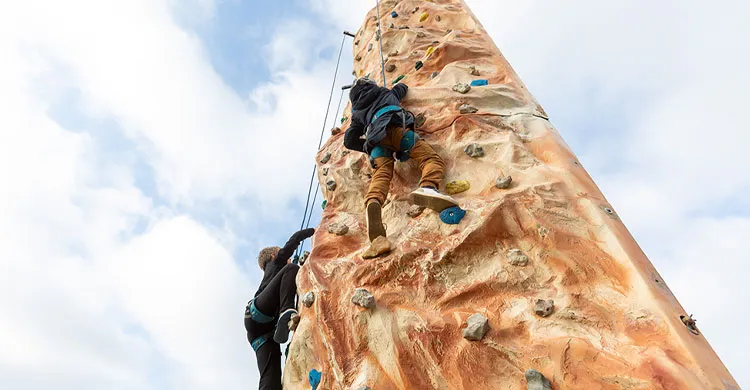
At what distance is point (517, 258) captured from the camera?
2.41 metres

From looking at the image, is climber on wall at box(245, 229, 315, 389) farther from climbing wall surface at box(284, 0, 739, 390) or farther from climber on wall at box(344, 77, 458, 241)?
climber on wall at box(344, 77, 458, 241)

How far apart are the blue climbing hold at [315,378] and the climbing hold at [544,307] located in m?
1.18

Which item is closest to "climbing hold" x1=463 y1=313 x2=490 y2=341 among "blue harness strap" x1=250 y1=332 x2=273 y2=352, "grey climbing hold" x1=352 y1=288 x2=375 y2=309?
"grey climbing hold" x1=352 y1=288 x2=375 y2=309

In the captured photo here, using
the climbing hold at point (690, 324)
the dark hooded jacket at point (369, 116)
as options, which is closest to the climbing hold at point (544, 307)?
the climbing hold at point (690, 324)

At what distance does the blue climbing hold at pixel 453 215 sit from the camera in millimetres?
2754

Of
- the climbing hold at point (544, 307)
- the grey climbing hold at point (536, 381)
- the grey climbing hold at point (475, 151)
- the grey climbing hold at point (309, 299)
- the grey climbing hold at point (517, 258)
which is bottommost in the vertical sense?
the grey climbing hold at point (536, 381)

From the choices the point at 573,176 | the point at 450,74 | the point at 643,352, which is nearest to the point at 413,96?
the point at 450,74

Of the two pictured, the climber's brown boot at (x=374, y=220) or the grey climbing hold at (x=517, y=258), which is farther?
the climber's brown boot at (x=374, y=220)

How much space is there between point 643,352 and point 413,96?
279 centimetres

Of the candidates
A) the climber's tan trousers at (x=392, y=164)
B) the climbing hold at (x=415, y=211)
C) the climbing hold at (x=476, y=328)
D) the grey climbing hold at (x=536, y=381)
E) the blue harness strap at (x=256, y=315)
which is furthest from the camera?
the blue harness strap at (x=256, y=315)

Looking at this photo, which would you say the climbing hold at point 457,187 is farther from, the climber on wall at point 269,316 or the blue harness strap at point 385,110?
the climber on wall at point 269,316

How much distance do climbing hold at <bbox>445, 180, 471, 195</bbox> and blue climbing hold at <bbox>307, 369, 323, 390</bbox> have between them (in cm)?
132

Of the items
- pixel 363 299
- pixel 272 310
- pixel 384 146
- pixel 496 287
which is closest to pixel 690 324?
pixel 496 287

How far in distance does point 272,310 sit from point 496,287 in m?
1.83
